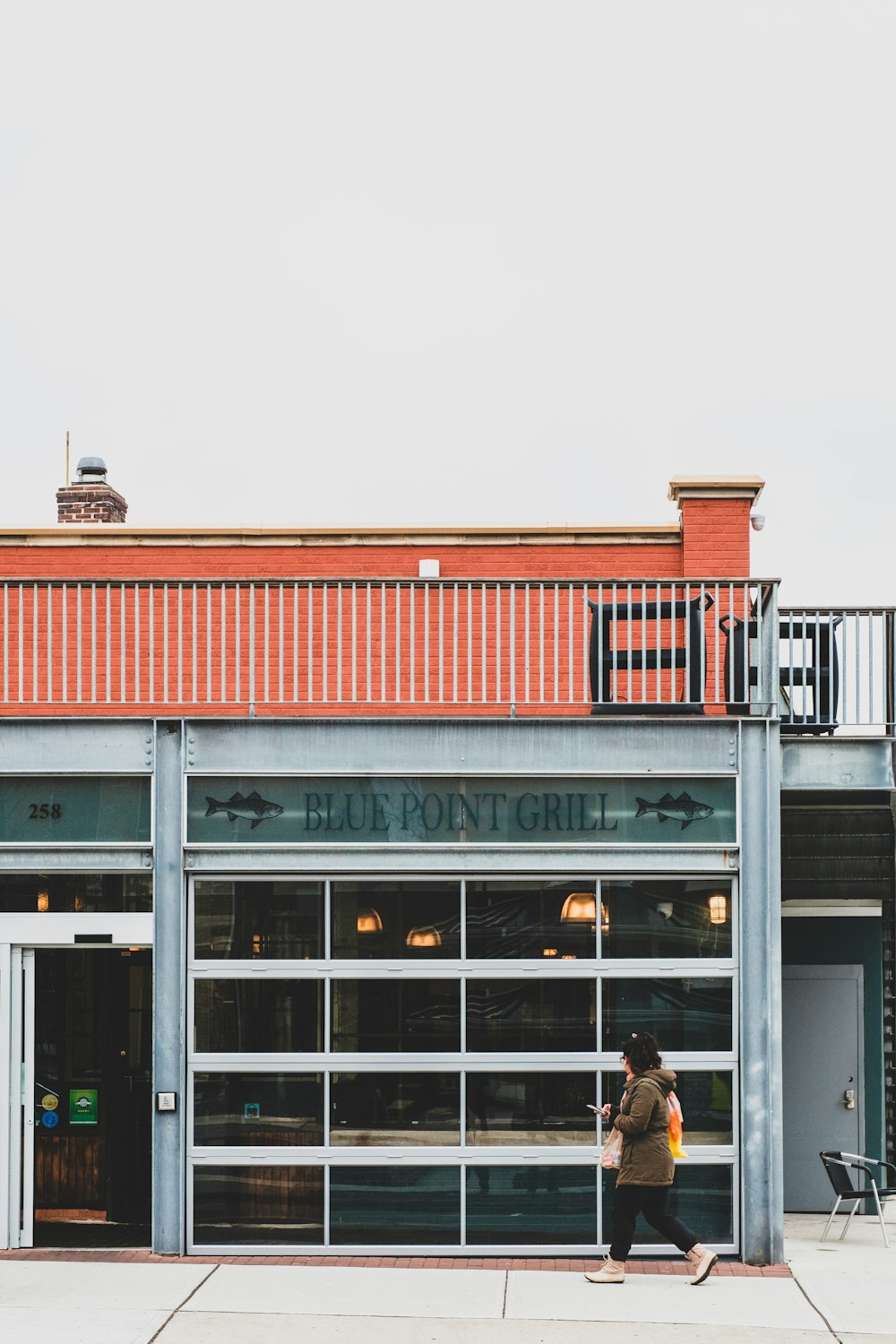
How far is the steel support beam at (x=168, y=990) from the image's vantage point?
9828 mm

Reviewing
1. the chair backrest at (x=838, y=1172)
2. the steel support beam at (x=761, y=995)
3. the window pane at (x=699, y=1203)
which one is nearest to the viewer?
the steel support beam at (x=761, y=995)

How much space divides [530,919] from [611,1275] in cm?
240

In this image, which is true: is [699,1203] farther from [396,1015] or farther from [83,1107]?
[83,1107]

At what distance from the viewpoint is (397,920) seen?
1007 cm

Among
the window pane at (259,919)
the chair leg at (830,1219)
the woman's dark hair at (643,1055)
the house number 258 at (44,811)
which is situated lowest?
the chair leg at (830,1219)

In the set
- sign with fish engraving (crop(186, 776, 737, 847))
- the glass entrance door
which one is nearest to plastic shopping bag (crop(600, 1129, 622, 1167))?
sign with fish engraving (crop(186, 776, 737, 847))

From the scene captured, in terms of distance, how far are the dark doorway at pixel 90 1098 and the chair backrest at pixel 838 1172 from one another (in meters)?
5.17

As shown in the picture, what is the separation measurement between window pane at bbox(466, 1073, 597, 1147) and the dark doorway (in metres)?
2.56

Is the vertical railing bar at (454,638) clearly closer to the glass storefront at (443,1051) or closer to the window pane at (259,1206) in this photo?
the glass storefront at (443,1051)

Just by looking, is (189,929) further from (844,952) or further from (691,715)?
(844,952)

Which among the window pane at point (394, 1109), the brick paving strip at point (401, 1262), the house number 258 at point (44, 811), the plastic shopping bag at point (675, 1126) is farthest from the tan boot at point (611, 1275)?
the house number 258 at point (44, 811)

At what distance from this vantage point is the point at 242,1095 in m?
9.98

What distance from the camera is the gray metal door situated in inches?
468

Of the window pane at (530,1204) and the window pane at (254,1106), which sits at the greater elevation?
the window pane at (254,1106)
